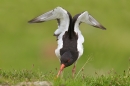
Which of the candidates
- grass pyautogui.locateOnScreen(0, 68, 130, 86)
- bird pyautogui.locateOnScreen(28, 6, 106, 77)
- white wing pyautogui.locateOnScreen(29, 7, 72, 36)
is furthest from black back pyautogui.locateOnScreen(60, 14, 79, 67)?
grass pyautogui.locateOnScreen(0, 68, 130, 86)

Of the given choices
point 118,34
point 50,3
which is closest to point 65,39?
point 118,34

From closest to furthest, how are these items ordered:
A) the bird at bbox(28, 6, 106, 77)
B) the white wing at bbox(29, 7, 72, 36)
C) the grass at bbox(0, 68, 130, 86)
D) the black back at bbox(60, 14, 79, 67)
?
the grass at bbox(0, 68, 130, 86) → the black back at bbox(60, 14, 79, 67) → the bird at bbox(28, 6, 106, 77) → the white wing at bbox(29, 7, 72, 36)

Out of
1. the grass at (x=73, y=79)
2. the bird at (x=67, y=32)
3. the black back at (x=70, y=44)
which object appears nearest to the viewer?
the grass at (x=73, y=79)

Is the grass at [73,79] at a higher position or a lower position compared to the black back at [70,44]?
higher

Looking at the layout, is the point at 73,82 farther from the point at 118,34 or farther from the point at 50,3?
the point at 50,3

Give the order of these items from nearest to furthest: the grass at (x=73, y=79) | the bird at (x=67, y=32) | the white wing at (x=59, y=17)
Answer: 1. the grass at (x=73, y=79)
2. the bird at (x=67, y=32)
3. the white wing at (x=59, y=17)

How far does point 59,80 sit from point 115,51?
1321 cm

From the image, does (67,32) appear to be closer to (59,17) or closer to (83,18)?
(59,17)

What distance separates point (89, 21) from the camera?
48.0 ft

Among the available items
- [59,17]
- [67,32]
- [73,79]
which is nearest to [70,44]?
[67,32]

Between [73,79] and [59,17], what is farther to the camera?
[59,17]

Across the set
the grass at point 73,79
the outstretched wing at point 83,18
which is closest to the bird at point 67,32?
the outstretched wing at point 83,18

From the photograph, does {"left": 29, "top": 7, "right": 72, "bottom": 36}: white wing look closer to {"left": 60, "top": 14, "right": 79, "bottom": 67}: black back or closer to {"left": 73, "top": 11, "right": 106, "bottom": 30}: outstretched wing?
{"left": 60, "top": 14, "right": 79, "bottom": 67}: black back

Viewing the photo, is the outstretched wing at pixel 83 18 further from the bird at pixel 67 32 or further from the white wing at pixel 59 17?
the white wing at pixel 59 17
